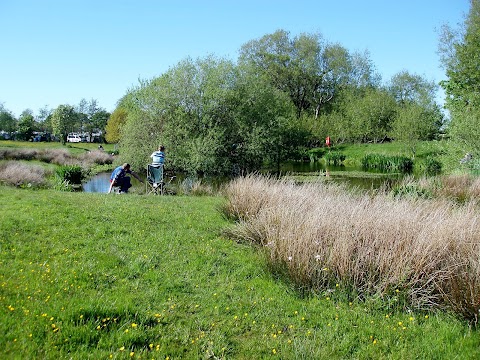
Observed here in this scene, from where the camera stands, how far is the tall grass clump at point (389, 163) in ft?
107

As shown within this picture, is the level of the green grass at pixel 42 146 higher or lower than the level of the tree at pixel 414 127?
lower

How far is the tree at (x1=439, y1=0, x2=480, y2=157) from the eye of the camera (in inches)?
770

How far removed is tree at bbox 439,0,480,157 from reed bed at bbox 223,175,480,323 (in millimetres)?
15639

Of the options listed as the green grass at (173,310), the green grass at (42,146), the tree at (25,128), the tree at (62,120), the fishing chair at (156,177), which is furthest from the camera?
the tree at (25,128)

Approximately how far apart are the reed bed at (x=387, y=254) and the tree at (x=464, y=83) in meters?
15.6

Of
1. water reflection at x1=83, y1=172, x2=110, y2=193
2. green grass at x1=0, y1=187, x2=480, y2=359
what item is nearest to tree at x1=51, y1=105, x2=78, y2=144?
water reflection at x1=83, y1=172, x2=110, y2=193

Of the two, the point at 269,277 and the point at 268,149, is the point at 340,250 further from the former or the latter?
the point at 268,149

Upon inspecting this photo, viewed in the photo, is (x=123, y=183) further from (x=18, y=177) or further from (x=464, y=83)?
(x=464, y=83)

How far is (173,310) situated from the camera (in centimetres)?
439

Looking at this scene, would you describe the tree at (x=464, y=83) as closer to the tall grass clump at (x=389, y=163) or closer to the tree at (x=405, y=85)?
the tall grass clump at (x=389, y=163)

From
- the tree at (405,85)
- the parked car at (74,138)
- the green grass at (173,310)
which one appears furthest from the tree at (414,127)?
the parked car at (74,138)

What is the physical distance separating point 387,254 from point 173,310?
2726 millimetres

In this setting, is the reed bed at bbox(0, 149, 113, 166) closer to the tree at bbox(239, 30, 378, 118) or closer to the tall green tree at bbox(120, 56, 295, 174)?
the tall green tree at bbox(120, 56, 295, 174)

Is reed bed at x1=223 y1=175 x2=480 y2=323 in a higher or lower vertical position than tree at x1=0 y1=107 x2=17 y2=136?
lower
